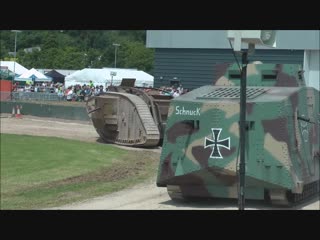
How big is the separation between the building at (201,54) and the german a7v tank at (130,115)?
499 inches

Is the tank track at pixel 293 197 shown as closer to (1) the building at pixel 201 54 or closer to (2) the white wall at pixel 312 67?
(1) the building at pixel 201 54

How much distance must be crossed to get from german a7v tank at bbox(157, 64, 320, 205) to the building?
23.4 meters

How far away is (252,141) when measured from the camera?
10602mm

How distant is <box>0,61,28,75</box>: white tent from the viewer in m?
40.2

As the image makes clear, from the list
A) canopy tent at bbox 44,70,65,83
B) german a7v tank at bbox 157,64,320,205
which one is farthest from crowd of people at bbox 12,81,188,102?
german a7v tank at bbox 157,64,320,205

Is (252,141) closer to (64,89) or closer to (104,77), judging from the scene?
(104,77)

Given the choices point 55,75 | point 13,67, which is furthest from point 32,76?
point 13,67

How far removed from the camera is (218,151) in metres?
10.8

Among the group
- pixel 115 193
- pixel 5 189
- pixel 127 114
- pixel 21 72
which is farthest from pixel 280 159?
pixel 21 72

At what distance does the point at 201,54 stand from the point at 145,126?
17751mm

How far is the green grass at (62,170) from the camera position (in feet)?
47.4

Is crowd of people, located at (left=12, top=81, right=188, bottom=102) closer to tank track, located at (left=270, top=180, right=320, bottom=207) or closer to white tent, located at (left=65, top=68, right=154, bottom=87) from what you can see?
white tent, located at (left=65, top=68, right=154, bottom=87)

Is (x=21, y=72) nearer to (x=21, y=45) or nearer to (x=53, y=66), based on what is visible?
(x=53, y=66)

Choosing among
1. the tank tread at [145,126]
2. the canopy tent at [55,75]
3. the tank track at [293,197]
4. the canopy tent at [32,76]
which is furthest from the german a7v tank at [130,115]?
the canopy tent at [55,75]
